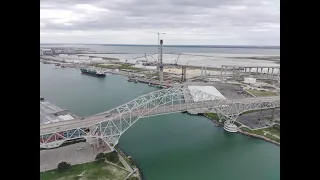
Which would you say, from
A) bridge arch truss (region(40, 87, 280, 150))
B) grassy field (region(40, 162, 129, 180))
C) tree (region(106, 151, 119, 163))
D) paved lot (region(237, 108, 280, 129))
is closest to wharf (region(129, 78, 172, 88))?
bridge arch truss (region(40, 87, 280, 150))

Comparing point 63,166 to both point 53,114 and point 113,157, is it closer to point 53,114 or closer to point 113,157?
point 113,157

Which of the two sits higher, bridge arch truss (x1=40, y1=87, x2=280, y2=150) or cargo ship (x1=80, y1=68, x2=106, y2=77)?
cargo ship (x1=80, y1=68, x2=106, y2=77)

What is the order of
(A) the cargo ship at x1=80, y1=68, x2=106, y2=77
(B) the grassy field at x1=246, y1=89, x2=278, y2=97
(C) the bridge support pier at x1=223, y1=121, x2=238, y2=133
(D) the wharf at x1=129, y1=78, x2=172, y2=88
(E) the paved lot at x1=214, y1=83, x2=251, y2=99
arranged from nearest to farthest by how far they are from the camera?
(C) the bridge support pier at x1=223, y1=121, x2=238, y2=133 < (B) the grassy field at x1=246, y1=89, x2=278, y2=97 < (E) the paved lot at x1=214, y1=83, x2=251, y2=99 < (D) the wharf at x1=129, y1=78, x2=172, y2=88 < (A) the cargo ship at x1=80, y1=68, x2=106, y2=77

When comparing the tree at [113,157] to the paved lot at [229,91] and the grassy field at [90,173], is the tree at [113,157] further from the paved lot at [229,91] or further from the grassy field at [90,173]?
the paved lot at [229,91]

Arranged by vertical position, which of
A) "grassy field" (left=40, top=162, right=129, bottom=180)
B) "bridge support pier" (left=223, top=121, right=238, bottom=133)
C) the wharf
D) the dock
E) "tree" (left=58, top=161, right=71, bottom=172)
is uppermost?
the wharf

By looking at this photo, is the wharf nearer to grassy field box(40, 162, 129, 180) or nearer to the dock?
the dock
